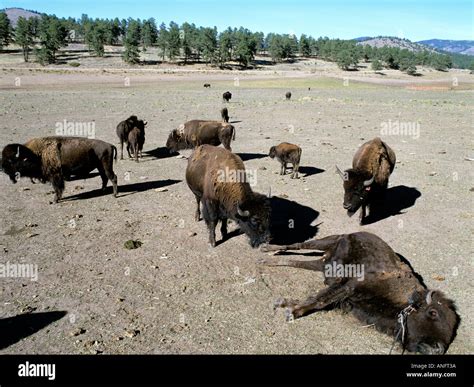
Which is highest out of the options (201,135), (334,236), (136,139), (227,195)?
(201,135)

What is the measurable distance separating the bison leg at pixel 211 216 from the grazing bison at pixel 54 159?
4311 millimetres

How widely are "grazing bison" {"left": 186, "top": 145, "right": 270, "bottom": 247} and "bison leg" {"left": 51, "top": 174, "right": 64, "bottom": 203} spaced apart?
4.12 meters

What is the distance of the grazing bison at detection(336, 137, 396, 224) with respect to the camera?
352 inches

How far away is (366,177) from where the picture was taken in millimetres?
9078

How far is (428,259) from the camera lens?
800 cm

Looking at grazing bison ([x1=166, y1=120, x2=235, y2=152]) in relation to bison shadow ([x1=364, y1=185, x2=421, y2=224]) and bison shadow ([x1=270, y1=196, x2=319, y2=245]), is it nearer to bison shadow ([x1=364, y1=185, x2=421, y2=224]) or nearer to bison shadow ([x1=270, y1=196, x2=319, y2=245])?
bison shadow ([x1=270, y1=196, x2=319, y2=245])

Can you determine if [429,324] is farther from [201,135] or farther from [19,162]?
[201,135]

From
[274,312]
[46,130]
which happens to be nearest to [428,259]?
[274,312]

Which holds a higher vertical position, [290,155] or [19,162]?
[290,155]

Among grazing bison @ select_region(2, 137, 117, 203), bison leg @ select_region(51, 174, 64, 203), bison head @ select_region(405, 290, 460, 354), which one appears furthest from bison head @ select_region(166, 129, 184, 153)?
bison head @ select_region(405, 290, 460, 354)

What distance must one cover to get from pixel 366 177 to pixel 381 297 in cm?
387

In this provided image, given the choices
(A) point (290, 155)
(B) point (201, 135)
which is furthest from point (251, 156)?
(A) point (290, 155)
